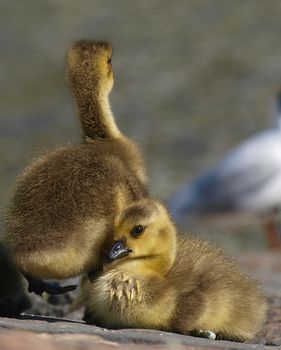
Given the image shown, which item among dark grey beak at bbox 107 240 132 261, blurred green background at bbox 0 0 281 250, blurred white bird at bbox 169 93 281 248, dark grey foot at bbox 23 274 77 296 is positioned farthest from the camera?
blurred green background at bbox 0 0 281 250

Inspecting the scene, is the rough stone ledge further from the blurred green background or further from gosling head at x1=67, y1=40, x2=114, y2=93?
the blurred green background

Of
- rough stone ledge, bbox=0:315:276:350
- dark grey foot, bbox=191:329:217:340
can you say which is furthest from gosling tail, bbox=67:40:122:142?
rough stone ledge, bbox=0:315:276:350

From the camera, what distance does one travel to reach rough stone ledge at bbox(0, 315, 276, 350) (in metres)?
2.99

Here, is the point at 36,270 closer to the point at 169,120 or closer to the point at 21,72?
the point at 169,120

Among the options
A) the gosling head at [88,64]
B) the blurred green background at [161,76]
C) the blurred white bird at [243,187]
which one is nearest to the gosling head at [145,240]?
the gosling head at [88,64]

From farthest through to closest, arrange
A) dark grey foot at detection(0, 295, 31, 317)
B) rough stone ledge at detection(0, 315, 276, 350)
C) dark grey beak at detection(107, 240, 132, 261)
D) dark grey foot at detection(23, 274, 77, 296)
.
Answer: dark grey foot at detection(0, 295, 31, 317) < dark grey foot at detection(23, 274, 77, 296) < dark grey beak at detection(107, 240, 132, 261) < rough stone ledge at detection(0, 315, 276, 350)

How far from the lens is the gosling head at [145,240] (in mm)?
3676

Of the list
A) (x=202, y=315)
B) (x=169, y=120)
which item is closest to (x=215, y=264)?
(x=202, y=315)

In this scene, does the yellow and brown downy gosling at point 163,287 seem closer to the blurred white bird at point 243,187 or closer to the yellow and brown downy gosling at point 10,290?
the yellow and brown downy gosling at point 10,290

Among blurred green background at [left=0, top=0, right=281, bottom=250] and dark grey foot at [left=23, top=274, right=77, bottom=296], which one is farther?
blurred green background at [left=0, top=0, right=281, bottom=250]

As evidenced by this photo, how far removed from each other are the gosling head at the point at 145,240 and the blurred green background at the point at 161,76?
691 cm

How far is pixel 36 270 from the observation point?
3.72 m

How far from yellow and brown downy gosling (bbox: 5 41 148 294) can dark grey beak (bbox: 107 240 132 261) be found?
0.23ft

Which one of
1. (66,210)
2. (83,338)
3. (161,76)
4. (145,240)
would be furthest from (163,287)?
(161,76)
